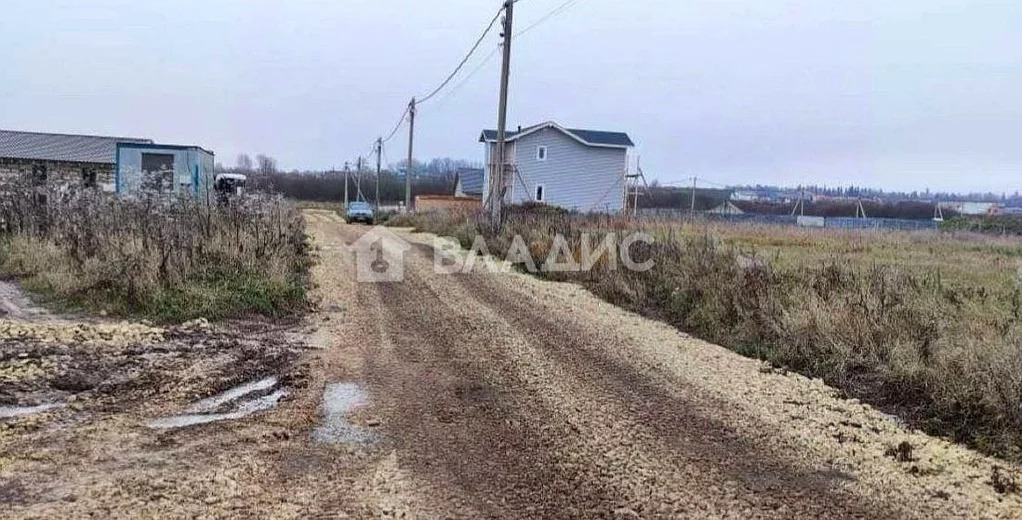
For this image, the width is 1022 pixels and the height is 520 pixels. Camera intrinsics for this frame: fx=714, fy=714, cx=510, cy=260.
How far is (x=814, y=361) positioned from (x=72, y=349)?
653 cm

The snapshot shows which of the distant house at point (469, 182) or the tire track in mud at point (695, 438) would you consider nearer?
the tire track in mud at point (695, 438)

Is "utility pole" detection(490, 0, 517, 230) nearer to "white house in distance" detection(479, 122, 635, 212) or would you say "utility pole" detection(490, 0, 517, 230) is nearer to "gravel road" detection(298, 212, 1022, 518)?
"gravel road" detection(298, 212, 1022, 518)

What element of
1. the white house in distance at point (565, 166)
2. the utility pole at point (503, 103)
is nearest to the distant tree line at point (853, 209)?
the white house in distance at point (565, 166)

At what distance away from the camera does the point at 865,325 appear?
6609mm

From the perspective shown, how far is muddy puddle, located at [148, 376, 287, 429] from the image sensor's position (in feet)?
15.0

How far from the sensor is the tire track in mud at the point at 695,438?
11.9ft

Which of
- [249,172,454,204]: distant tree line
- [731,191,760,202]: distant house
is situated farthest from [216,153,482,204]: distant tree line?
[731,191,760,202]: distant house

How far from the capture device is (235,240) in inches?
403

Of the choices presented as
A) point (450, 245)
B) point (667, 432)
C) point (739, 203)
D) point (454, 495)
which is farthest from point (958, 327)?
point (739, 203)

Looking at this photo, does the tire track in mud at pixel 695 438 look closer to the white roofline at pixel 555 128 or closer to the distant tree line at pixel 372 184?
the white roofline at pixel 555 128

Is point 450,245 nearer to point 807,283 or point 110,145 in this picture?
point 807,283

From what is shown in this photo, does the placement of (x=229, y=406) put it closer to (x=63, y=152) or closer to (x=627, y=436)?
(x=627, y=436)

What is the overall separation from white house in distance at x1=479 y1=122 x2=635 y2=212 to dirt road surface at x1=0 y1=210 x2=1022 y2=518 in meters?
34.2

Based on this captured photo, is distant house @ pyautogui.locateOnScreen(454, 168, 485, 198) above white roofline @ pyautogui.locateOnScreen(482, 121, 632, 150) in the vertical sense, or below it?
below
